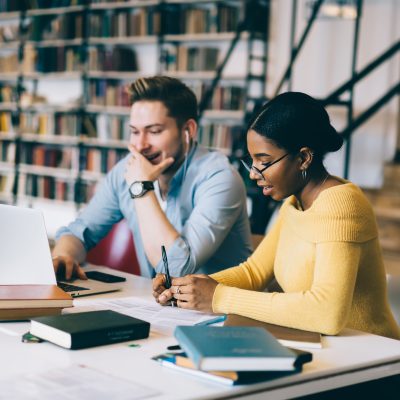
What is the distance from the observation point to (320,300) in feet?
4.75

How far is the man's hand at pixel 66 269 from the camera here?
199 centimetres

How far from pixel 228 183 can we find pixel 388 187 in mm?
3254

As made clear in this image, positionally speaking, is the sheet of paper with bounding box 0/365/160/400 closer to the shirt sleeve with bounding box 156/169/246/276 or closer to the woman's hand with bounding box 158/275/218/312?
the woman's hand with bounding box 158/275/218/312

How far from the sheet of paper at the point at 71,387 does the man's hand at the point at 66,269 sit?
2.79ft

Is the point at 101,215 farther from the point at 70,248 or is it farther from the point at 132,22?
the point at 132,22

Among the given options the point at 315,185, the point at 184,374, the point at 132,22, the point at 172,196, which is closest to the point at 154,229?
the point at 172,196

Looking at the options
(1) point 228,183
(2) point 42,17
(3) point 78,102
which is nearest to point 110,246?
(1) point 228,183

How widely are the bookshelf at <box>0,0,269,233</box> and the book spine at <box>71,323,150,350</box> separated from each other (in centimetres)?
368

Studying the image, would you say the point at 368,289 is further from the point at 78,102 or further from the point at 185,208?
the point at 78,102

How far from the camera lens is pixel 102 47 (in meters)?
6.70

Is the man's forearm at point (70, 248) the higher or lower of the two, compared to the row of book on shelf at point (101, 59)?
lower

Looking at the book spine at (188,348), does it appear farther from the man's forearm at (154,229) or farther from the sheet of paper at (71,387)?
Result: the man's forearm at (154,229)

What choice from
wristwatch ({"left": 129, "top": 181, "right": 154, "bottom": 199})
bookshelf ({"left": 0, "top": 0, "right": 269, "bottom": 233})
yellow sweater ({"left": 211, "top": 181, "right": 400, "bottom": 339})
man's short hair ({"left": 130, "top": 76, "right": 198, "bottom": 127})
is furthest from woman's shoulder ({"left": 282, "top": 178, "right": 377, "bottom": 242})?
bookshelf ({"left": 0, "top": 0, "right": 269, "bottom": 233})

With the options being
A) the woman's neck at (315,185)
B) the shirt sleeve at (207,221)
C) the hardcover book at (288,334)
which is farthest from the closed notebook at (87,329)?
the shirt sleeve at (207,221)
